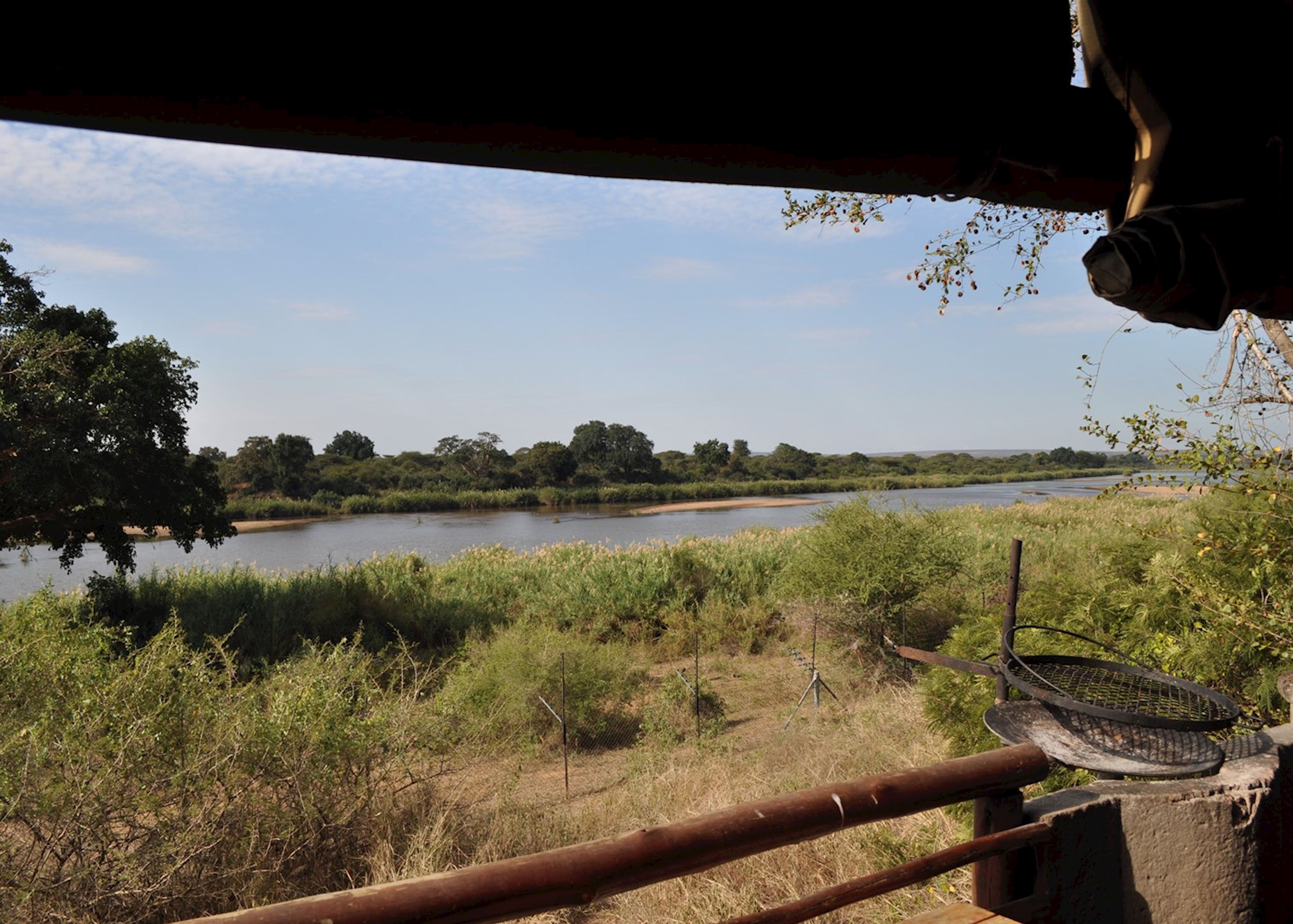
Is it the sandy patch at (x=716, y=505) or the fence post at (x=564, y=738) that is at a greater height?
the sandy patch at (x=716, y=505)

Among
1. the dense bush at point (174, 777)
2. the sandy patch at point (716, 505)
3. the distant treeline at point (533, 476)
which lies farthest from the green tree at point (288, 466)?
the dense bush at point (174, 777)

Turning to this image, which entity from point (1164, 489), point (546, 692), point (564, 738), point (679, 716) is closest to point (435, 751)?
point (564, 738)

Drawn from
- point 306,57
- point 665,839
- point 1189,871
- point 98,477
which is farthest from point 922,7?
point 98,477

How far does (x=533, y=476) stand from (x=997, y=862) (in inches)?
1721

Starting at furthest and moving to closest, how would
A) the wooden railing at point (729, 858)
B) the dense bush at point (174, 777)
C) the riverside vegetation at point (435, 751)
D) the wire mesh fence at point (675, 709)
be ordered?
1. the wire mesh fence at point (675, 709)
2. the riverside vegetation at point (435, 751)
3. the dense bush at point (174, 777)
4. the wooden railing at point (729, 858)

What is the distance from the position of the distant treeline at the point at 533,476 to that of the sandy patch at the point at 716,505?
1.71 meters

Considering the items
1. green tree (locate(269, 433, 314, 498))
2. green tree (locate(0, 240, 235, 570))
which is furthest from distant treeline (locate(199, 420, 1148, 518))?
green tree (locate(0, 240, 235, 570))

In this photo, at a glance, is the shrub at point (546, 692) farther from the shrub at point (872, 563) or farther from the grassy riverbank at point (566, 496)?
the grassy riverbank at point (566, 496)

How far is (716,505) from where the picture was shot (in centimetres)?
4303

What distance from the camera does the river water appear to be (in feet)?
53.8

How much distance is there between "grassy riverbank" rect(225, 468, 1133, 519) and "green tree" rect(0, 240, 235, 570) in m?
15.2

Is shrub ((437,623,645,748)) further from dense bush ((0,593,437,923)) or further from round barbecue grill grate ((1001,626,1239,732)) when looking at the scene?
round barbecue grill grate ((1001,626,1239,732))

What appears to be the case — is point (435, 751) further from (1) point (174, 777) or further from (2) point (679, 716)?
(2) point (679, 716)

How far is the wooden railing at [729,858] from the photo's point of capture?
1.48m
